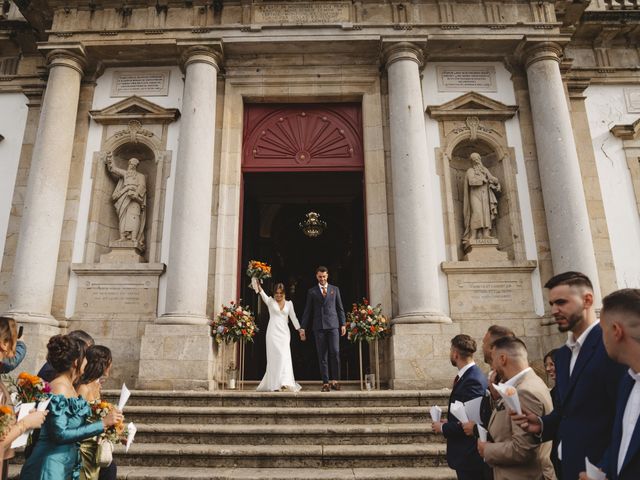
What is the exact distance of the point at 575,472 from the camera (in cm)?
246

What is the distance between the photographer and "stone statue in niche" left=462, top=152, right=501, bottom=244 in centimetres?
984

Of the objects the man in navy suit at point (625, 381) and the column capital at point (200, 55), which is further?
the column capital at point (200, 55)

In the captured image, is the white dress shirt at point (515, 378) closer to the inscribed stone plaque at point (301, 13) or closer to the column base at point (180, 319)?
the column base at point (180, 319)

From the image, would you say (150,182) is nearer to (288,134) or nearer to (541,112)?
(288,134)

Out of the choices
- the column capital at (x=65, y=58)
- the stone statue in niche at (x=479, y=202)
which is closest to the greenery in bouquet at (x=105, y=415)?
the stone statue in niche at (x=479, y=202)

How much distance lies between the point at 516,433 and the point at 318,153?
8.61 m

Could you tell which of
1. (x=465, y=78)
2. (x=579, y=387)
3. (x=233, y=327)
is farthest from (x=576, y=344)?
(x=465, y=78)

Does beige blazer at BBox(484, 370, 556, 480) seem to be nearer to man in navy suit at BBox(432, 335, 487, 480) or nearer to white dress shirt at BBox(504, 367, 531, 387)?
white dress shirt at BBox(504, 367, 531, 387)

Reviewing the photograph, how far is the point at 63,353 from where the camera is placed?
3207 millimetres

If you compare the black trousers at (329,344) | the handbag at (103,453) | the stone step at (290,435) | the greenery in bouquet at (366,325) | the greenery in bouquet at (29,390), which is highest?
the greenery in bouquet at (366,325)

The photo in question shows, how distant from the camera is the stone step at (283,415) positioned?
6523 mm

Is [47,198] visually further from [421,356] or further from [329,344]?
[421,356]

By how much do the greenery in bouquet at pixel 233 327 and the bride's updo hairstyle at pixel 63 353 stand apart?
17.9 feet

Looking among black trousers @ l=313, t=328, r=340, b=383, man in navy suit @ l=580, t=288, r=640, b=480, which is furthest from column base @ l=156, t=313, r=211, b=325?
man in navy suit @ l=580, t=288, r=640, b=480
